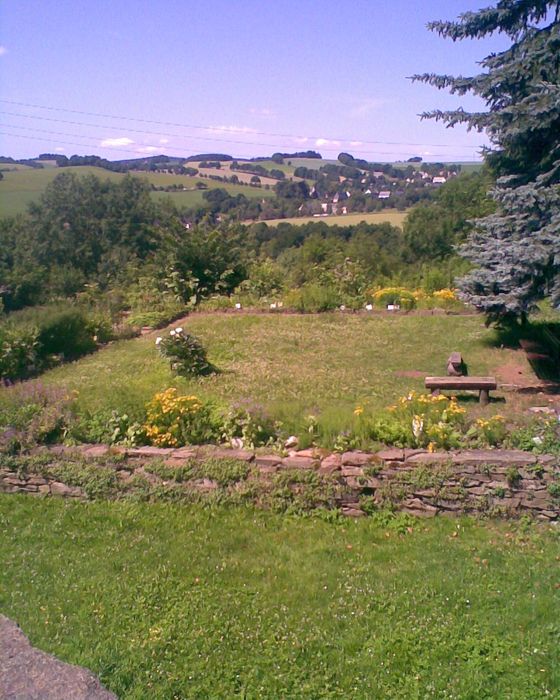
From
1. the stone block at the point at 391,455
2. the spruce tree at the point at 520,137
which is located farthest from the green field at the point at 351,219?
the stone block at the point at 391,455

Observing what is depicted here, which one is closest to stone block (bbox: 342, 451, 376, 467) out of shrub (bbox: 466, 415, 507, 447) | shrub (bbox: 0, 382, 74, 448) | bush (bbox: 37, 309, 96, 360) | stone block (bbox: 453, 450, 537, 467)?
stone block (bbox: 453, 450, 537, 467)

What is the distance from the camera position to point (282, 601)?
3.93 m

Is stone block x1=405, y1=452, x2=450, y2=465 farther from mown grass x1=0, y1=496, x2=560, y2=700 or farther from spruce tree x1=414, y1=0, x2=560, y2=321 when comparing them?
spruce tree x1=414, y1=0, x2=560, y2=321

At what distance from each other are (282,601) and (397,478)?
4.90 ft

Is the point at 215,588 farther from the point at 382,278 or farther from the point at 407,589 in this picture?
the point at 382,278

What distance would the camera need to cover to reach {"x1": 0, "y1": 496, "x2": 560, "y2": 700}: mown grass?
10.7 ft

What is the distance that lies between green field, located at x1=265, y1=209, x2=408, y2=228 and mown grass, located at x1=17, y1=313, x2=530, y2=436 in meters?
25.5

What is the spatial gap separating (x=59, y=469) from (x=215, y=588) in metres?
Result: 2.10

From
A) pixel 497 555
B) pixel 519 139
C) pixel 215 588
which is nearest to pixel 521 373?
pixel 519 139

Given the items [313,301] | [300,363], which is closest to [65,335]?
[300,363]

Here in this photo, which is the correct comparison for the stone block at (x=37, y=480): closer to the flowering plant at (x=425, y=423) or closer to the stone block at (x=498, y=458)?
the flowering plant at (x=425, y=423)

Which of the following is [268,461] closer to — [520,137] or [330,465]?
[330,465]

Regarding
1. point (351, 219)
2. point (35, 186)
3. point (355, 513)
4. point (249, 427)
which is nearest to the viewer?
point (355, 513)

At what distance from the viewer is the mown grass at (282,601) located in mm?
3254
